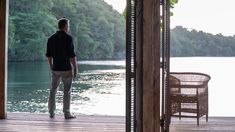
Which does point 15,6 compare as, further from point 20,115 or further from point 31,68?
point 20,115

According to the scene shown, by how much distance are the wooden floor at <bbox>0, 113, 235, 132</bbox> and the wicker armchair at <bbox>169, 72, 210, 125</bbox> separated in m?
0.16

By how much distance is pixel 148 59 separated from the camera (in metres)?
3.13

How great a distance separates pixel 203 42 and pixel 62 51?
12.6 meters

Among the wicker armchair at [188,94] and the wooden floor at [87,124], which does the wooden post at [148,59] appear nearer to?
the wooden floor at [87,124]

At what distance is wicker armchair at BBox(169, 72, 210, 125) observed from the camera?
5398mm

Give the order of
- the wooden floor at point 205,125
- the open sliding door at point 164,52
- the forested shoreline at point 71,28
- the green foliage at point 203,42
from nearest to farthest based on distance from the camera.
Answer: the open sliding door at point 164,52, the wooden floor at point 205,125, the green foliage at point 203,42, the forested shoreline at point 71,28

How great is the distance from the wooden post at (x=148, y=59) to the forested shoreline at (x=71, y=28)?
2177 cm

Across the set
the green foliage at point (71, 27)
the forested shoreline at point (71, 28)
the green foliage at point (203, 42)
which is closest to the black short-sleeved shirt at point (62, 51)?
the green foliage at point (203, 42)

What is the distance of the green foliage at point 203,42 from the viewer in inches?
632

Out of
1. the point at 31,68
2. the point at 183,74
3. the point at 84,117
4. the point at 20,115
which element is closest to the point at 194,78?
the point at 183,74

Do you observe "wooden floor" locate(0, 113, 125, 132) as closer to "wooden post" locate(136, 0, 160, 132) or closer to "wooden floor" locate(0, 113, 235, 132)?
"wooden floor" locate(0, 113, 235, 132)

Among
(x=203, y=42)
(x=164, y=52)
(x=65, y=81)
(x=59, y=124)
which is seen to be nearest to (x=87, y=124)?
(x=59, y=124)

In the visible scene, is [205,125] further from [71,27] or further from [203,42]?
[71,27]

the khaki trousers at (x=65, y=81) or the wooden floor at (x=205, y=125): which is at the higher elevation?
the khaki trousers at (x=65, y=81)
